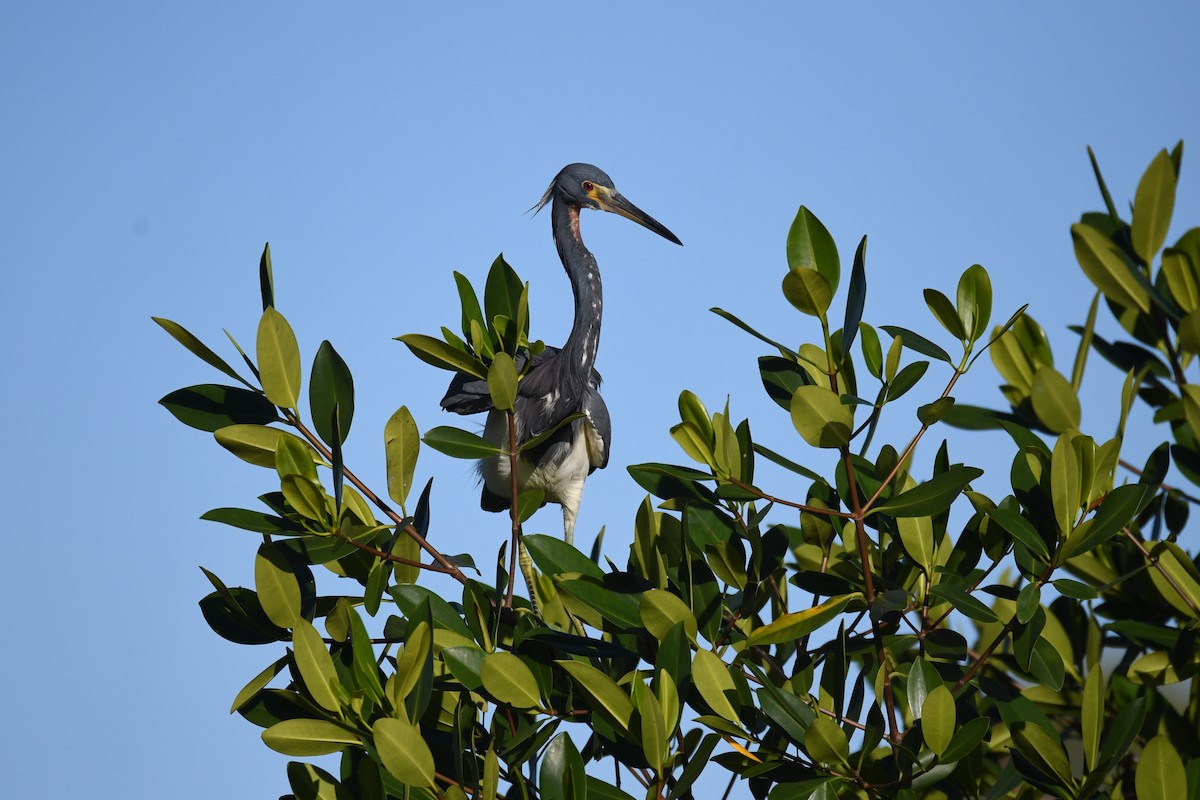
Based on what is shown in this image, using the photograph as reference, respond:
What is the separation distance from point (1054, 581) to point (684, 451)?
30.5 inches

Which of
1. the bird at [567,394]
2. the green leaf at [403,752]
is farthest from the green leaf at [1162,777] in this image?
the bird at [567,394]

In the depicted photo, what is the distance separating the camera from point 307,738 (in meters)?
2.04

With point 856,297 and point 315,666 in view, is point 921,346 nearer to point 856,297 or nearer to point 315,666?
point 856,297

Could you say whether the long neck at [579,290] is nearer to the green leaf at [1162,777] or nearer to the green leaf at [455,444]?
the green leaf at [455,444]

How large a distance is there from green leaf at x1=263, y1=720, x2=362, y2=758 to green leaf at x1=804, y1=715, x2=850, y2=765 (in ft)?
2.78

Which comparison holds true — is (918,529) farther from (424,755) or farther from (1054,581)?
(424,755)

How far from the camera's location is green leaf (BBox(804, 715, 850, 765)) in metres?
1.96

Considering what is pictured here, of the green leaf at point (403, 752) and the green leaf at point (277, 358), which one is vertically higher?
the green leaf at point (277, 358)

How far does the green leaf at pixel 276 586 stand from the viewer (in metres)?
2.24

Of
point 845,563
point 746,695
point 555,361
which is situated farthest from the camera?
point 555,361

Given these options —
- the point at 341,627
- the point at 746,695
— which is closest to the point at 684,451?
the point at 746,695

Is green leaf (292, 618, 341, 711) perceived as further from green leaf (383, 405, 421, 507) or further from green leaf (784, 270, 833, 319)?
green leaf (784, 270, 833, 319)

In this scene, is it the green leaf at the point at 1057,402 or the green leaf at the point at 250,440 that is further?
the green leaf at the point at 250,440

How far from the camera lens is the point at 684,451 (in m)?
2.28
